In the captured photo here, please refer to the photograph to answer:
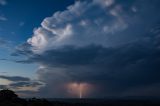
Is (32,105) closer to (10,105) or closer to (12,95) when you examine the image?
(10,105)

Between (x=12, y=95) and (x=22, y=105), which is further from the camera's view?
(x=12, y=95)

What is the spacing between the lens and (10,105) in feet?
367

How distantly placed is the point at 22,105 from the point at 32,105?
206 inches

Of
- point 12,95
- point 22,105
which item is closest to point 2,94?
point 12,95

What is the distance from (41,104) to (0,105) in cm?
1707

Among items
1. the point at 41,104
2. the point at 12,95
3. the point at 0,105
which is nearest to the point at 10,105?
the point at 0,105

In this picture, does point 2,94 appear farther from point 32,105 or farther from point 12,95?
point 32,105

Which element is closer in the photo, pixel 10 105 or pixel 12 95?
pixel 10 105

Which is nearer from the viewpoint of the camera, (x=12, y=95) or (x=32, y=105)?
(x=32, y=105)

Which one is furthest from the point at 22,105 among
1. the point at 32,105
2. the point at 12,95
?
the point at 12,95

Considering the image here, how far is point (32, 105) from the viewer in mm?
113875

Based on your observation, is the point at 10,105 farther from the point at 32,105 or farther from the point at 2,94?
the point at 2,94

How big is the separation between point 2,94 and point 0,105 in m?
23.6

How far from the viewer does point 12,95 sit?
440 feet
